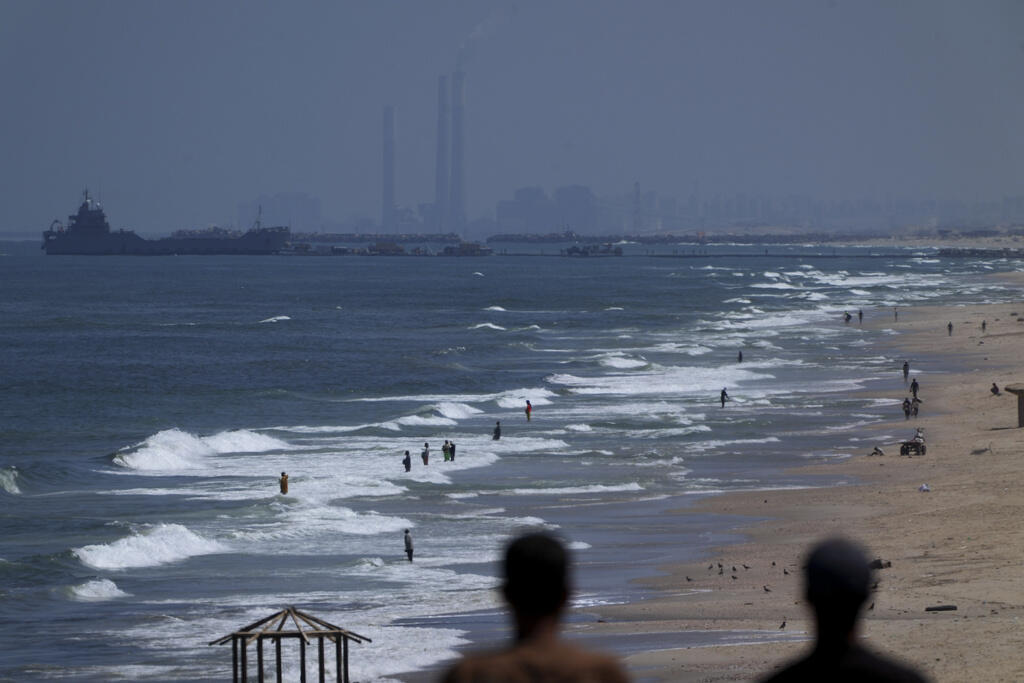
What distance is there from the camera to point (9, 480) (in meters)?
39.8

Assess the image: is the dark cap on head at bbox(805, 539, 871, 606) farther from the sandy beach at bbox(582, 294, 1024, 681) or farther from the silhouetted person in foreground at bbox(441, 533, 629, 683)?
the sandy beach at bbox(582, 294, 1024, 681)

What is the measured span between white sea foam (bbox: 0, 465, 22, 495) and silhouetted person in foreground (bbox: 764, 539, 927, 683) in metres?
37.3

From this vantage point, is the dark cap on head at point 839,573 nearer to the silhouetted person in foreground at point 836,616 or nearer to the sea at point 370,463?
the silhouetted person in foreground at point 836,616

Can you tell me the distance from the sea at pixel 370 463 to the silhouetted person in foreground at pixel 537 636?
52.9ft

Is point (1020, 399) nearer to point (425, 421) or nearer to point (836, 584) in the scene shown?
point (425, 421)

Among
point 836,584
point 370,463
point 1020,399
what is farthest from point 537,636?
point 1020,399

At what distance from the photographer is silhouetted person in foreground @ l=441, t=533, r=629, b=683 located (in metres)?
3.60

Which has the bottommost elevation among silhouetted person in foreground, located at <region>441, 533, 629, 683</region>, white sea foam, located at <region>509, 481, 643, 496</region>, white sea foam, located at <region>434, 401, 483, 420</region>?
white sea foam, located at <region>434, 401, 483, 420</region>

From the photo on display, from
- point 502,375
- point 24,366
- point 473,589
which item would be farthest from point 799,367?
point 473,589

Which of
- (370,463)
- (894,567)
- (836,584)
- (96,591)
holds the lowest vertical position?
(370,463)

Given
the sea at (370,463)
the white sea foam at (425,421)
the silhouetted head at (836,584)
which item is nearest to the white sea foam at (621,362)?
the sea at (370,463)

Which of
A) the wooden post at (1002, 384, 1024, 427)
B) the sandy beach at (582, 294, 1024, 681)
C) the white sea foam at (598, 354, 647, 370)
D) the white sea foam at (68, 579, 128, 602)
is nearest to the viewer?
the sandy beach at (582, 294, 1024, 681)

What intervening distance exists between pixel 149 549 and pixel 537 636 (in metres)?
26.2

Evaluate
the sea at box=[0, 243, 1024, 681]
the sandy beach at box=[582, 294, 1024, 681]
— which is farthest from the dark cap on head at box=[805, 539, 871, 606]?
the sea at box=[0, 243, 1024, 681]
